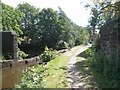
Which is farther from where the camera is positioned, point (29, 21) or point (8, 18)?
point (29, 21)

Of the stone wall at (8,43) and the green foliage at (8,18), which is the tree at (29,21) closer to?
the green foliage at (8,18)

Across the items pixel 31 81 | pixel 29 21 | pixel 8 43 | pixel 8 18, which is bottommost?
pixel 31 81

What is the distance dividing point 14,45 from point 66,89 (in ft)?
21.4

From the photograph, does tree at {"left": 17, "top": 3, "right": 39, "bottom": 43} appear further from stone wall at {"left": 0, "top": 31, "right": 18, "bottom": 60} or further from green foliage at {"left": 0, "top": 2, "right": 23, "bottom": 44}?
stone wall at {"left": 0, "top": 31, "right": 18, "bottom": 60}

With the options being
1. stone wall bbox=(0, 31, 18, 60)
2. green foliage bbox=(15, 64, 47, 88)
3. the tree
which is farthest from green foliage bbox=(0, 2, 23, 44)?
the tree

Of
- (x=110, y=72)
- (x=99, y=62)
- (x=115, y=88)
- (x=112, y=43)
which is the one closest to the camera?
(x=115, y=88)

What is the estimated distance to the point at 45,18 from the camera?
16266 mm

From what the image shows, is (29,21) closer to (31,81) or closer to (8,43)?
(8,43)

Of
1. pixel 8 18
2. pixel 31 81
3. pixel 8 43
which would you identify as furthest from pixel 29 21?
pixel 31 81

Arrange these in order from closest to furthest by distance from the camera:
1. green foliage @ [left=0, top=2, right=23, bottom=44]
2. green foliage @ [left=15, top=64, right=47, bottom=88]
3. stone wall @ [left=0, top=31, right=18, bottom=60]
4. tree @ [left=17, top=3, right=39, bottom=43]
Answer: green foliage @ [left=15, top=64, right=47, bottom=88] < stone wall @ [left=0, top=31, right=18, bottom=60] < green foliage @ [left=0, top=2, right=23, bottom=44] < tree @ [left=17, top=3, right=39, bottom=43]

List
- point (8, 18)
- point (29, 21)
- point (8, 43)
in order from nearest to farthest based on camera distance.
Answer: point (8, 43)
point (8, 18)
point (29, 21)

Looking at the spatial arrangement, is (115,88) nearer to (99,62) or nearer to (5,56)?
(99,62)

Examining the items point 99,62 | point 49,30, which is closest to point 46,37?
point 49,30

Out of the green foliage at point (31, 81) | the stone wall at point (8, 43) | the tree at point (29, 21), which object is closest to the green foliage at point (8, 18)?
the stone wall at point (8, 43)
